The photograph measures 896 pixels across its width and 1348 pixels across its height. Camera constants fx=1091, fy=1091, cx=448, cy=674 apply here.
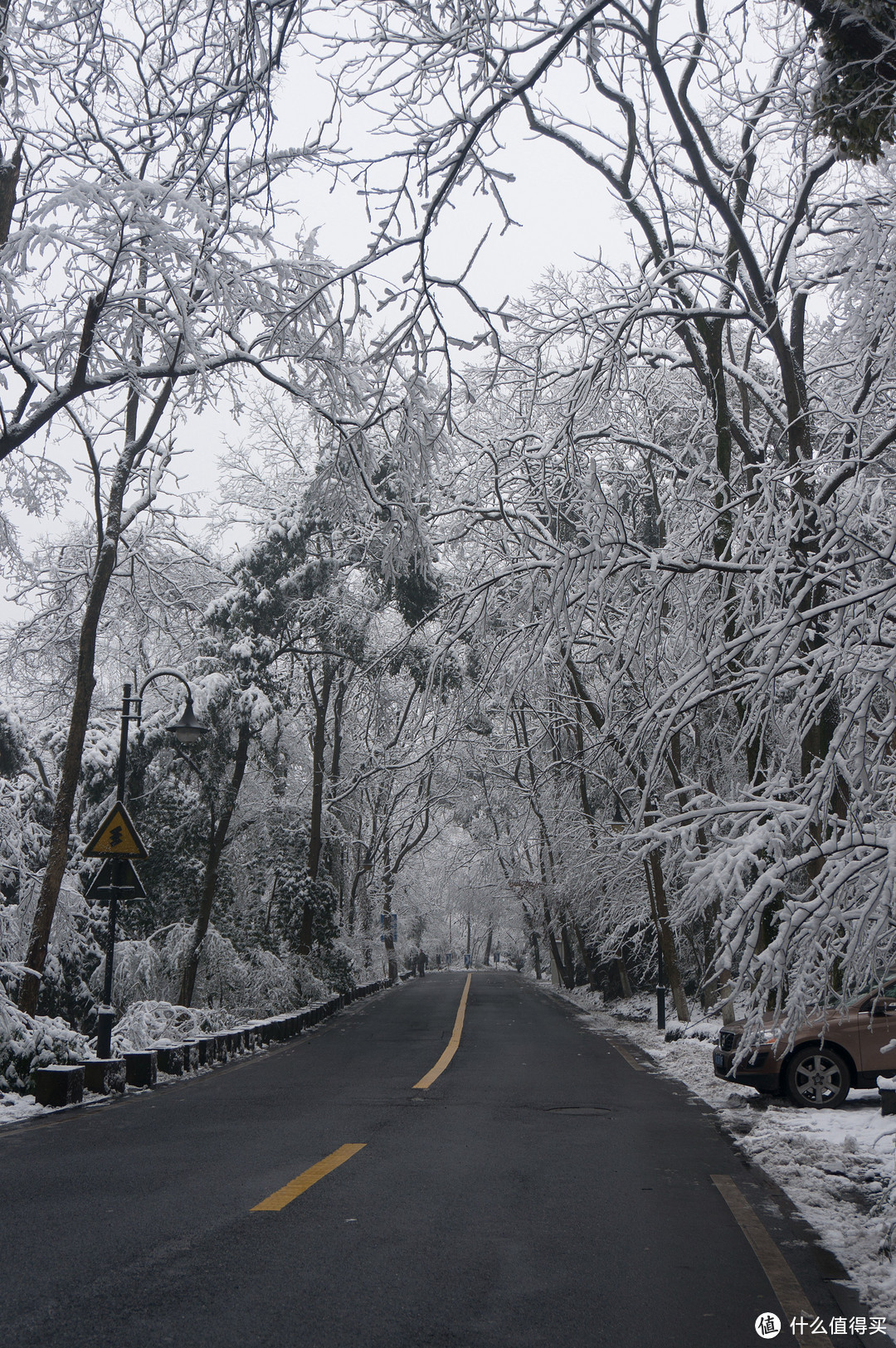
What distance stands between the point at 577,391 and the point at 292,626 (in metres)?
19.6

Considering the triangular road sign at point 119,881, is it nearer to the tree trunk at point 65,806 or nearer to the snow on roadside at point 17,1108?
the tree trunk at point 65,806

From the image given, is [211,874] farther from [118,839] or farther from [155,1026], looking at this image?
[118,839]

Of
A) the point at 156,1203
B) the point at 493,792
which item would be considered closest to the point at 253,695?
the point at 156,1203

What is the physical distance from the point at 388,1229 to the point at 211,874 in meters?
18.1

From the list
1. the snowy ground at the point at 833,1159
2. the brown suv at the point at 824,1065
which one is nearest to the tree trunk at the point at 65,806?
the snowy ground at the point at 833,1159

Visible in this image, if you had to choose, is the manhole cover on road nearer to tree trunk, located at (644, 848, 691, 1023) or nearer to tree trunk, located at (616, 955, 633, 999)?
tree trunk, located at (644, 848, 691, 1023)

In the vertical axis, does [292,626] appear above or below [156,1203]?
above

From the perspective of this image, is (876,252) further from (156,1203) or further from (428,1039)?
(428,1039)

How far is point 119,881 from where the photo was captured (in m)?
13.9

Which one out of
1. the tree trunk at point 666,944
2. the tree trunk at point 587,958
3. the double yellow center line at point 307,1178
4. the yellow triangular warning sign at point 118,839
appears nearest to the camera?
the double yellow center line at point 307,1178

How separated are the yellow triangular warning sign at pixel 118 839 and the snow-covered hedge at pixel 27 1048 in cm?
204

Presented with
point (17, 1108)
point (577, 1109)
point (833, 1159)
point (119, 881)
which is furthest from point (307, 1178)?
point (119, 881)

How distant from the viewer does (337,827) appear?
1367 inches

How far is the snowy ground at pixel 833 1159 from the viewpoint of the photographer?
5.46 metres
